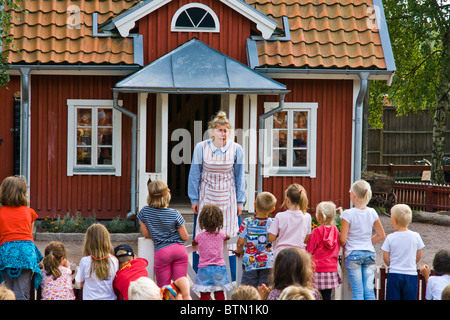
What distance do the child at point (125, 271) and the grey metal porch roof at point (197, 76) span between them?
5694 mm

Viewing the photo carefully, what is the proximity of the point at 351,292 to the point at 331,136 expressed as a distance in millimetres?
6272

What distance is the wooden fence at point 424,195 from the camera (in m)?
16.0

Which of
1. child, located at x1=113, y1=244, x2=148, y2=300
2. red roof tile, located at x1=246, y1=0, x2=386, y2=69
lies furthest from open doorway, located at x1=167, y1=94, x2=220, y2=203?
child, located at x1=113, y1=244, x2=148, y2=300

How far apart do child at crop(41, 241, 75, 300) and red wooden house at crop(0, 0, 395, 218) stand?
5.72 metres

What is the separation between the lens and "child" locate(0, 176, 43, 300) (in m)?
6.37

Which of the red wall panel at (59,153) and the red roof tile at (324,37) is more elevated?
the red roof tile at (324,37)

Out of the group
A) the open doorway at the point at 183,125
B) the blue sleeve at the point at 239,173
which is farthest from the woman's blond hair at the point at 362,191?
the open doorway at the point at 183,125

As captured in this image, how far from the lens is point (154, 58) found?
12.6 m

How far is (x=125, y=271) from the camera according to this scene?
Result: 591 cm

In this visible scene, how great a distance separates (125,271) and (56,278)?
0.79 m

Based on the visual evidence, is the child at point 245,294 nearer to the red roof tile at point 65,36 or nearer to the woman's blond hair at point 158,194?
the woman's blond hair at point 158,194

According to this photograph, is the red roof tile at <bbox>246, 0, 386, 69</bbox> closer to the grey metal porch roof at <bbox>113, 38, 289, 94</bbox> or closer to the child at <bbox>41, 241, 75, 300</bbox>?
the grey metal porch roof at <bbox>113, 38, 289, 94</bbox>

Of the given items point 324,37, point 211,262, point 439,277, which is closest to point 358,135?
point 324,37
